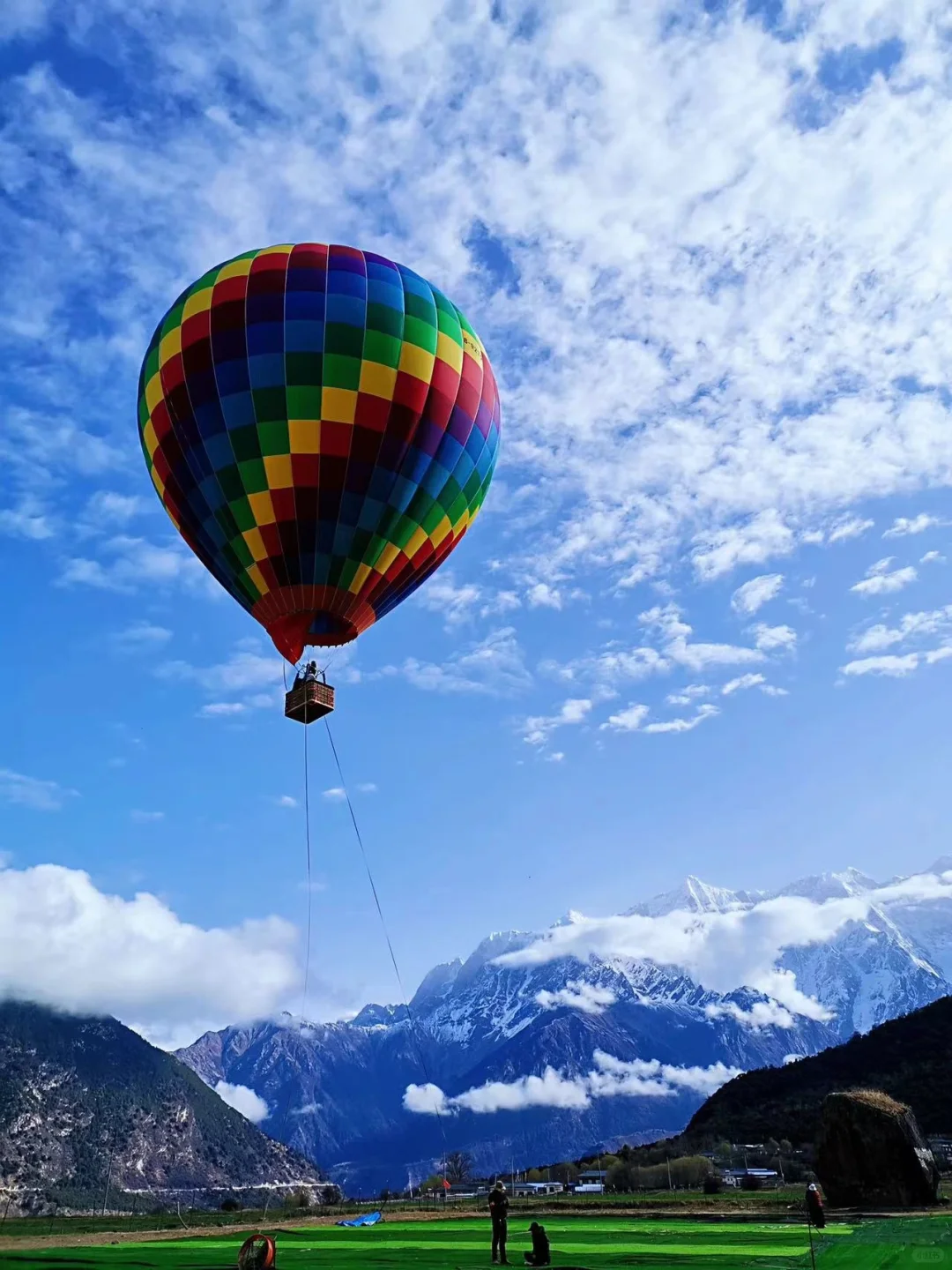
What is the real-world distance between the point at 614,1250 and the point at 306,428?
2545 centimetres

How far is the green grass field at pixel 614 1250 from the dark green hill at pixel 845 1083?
7457 centimetres

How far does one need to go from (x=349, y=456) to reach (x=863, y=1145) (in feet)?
117

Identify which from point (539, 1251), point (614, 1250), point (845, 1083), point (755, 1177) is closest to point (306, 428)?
point (539, 1251)

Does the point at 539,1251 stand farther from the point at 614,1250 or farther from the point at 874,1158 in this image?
the point at 874,1158

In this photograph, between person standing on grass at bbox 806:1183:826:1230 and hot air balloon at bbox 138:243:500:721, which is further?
hot air balloon at bbox 138:243:500:721

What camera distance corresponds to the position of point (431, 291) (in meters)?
36.4

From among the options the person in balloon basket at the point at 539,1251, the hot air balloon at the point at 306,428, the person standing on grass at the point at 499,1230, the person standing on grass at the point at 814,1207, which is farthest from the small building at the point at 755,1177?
the hot air balloon at the point at 306,428

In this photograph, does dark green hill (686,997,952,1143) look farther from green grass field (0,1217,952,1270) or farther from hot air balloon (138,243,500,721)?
hot air balloon (138,243,500,721)

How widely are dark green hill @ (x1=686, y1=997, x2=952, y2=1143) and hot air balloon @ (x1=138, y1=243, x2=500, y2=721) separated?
88418 mm

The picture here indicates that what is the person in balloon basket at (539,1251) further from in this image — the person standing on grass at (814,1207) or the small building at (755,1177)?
the small building at (755,1177)

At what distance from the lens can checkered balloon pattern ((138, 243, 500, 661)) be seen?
3253 cm

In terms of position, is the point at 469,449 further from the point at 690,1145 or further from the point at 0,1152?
the point at 0,1152

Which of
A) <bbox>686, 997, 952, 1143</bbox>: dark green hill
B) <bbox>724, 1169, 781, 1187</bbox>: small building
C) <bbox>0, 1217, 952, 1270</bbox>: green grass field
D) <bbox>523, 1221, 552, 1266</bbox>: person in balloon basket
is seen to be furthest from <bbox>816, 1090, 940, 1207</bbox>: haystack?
<bbox>686, 997, 952, 1143</bbox>: dark green hill

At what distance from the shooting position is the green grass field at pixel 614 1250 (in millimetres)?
22016
